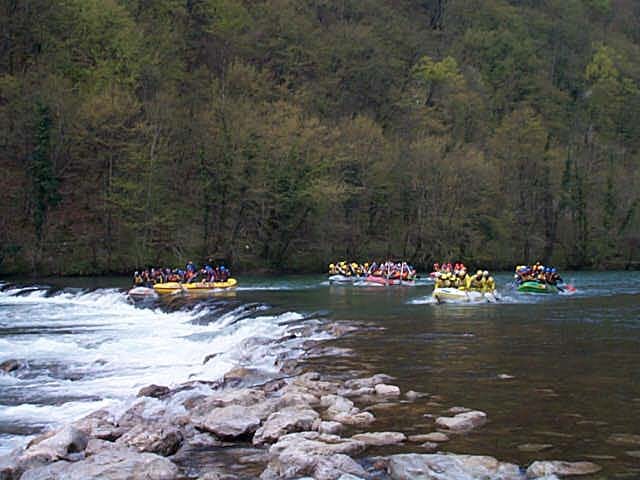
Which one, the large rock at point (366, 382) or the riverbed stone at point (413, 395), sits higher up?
the large rock at point (366, 382)

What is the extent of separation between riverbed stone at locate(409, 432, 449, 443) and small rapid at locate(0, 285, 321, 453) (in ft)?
17.4

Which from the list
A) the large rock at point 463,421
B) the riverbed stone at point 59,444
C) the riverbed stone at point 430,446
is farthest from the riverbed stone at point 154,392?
the riverbed stone at point 430,446

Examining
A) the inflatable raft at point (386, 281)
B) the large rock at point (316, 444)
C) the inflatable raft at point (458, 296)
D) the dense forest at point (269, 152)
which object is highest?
the dense forest at point (269, 152)

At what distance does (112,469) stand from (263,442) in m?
2.11

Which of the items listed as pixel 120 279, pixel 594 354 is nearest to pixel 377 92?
pixel 120 279

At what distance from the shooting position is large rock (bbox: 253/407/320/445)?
10062mm

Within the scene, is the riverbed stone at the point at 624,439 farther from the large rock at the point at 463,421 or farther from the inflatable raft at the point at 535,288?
the inflatable raft at the point at 535,288

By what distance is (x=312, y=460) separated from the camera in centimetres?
858

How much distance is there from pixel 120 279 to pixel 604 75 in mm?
64836

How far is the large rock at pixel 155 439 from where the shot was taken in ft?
31.9

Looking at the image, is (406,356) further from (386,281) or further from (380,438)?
(386,281)

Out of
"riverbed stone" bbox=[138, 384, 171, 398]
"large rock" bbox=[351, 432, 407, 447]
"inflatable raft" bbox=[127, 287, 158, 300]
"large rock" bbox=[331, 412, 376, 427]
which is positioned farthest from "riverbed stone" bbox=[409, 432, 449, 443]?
"inflatable raft" bbox=[127, 287, 158, 300]

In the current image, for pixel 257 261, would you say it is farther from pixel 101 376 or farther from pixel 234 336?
pixel 101 376

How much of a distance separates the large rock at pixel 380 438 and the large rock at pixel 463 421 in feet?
2.76
